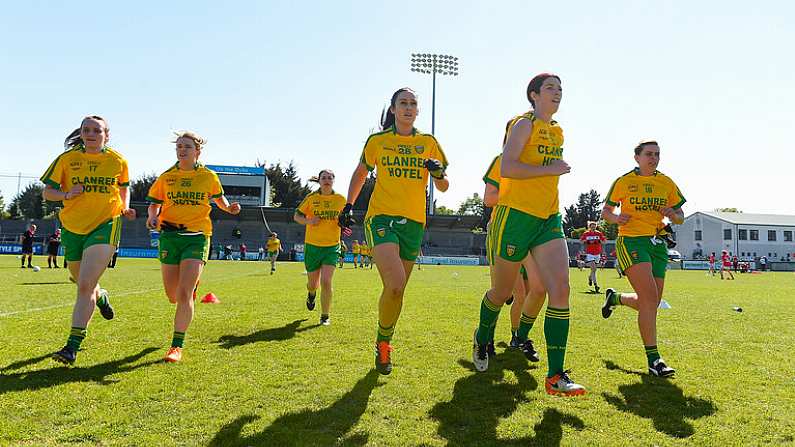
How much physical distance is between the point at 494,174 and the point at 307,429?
279 cm

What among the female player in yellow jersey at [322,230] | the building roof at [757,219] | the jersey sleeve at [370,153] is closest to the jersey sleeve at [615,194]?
the jersey sleeve at [370,153]

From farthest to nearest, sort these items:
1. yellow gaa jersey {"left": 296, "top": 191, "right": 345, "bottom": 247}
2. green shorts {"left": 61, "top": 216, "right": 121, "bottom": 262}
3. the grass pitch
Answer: yellow gaa jersey {"left": 296, "top": 191, "right": 345, "bottom": 247}
green shorts {"left": 61, "top": 216, "right": 121, "bottom": 262}
the grass pitch

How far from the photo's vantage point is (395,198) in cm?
455

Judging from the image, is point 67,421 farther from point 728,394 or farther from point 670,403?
point 728,394

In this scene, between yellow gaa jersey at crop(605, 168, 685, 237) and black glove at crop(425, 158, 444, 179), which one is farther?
yellow gaa jersey at crop(605, 168, 685, 237)

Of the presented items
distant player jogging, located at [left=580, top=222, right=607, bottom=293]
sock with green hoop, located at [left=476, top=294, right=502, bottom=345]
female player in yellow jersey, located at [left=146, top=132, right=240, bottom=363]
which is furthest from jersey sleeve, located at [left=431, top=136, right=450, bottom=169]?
distant player jogging, located at [left=580, top=222, right=607, bottom=293]

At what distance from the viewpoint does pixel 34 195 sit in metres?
92.0

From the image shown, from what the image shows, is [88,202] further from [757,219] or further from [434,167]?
[757,219]

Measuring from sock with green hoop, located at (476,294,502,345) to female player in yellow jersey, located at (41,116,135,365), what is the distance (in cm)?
348

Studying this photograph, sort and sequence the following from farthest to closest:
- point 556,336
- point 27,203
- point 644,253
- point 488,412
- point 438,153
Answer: point 27,203
point 644,253
point 438,153
point 556,336
point 488,412

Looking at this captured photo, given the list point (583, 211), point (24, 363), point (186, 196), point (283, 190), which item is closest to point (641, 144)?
point (186, 196)

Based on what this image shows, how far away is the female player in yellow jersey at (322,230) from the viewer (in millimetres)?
7647

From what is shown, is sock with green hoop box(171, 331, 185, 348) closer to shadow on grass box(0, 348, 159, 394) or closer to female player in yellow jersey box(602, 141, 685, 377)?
shadow on grass box(0, 348, 159, 394)

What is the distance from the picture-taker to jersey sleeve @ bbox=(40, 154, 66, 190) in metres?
4.96
